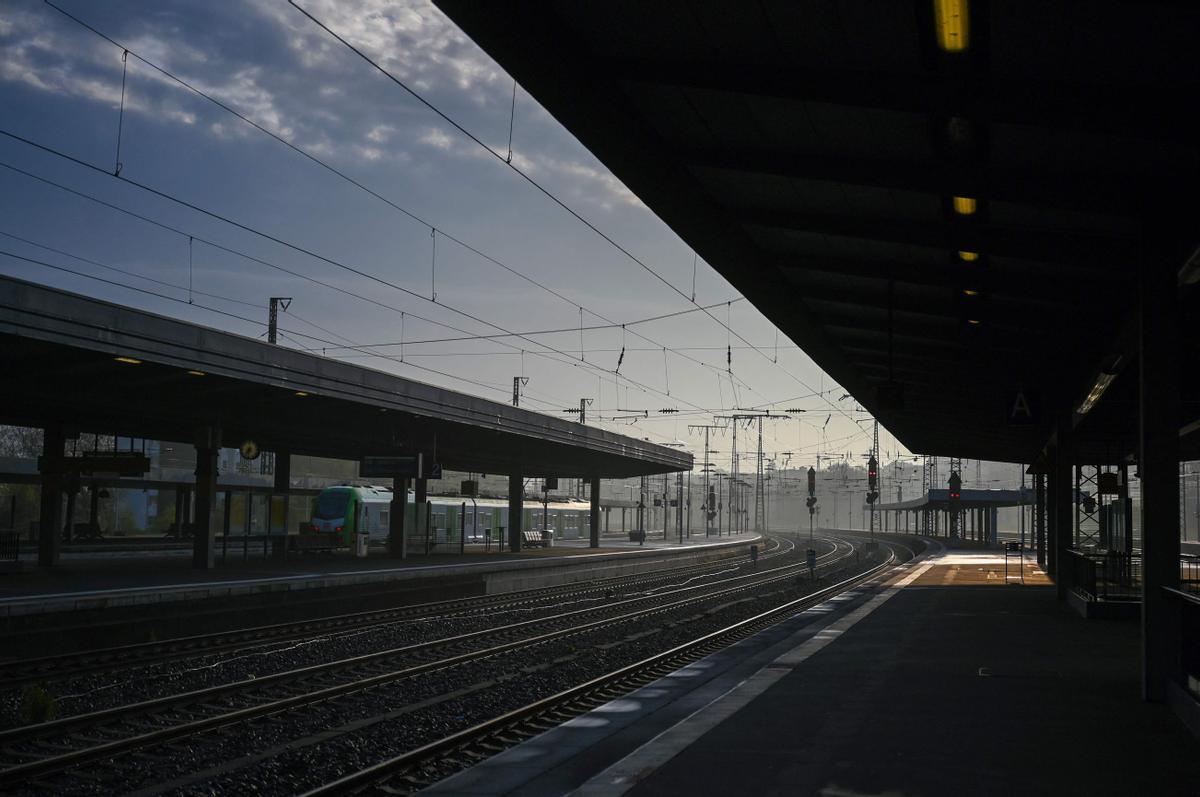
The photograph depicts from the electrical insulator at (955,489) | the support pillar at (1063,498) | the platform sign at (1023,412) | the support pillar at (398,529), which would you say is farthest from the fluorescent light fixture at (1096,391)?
the electrical insulator at (955,489)

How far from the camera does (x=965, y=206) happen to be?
10.0 meters

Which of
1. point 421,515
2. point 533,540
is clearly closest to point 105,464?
point 421,515

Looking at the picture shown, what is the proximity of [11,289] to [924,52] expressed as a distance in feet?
45.6

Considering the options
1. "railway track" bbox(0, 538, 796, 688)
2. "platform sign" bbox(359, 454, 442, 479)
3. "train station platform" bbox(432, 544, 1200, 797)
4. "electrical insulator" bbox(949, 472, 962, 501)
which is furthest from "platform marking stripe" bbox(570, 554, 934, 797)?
"electrical insulator" bbox(949, 472, 962, 501)

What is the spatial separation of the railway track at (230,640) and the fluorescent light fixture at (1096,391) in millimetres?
11888

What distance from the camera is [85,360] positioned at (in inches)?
776

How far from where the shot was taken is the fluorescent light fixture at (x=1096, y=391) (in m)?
14.2

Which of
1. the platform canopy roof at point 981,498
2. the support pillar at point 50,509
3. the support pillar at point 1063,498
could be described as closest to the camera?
the support pillar at point 1063,498

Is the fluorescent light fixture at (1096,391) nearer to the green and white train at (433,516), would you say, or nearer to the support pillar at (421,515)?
the green and white train at (433,516)

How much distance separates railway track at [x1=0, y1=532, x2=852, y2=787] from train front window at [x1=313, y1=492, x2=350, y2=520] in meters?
25.3

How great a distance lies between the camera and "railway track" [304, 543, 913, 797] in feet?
25.6

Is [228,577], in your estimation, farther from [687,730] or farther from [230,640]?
[687,730]

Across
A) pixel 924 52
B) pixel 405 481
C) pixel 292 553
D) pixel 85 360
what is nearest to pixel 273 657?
pixel 85 360

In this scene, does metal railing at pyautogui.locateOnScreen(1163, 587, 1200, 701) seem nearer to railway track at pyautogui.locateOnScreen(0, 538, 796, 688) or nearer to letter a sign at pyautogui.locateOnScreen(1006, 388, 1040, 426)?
letter a sign at pyautogui.locateOnScreen(1006, 388, 1040, 426)
